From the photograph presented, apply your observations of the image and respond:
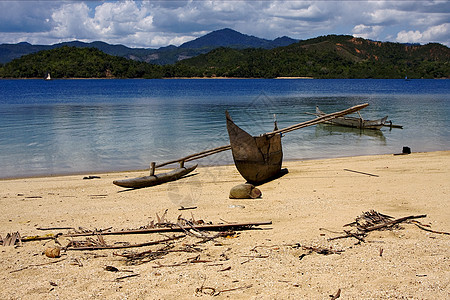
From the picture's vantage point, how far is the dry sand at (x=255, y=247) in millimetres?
4281

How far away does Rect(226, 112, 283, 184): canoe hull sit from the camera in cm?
920

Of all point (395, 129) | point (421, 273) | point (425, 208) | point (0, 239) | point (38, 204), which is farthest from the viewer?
point (395, 129)

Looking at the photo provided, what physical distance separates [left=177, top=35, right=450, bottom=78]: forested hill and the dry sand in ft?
388

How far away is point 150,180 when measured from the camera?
10125 mm

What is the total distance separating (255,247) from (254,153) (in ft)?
14.2

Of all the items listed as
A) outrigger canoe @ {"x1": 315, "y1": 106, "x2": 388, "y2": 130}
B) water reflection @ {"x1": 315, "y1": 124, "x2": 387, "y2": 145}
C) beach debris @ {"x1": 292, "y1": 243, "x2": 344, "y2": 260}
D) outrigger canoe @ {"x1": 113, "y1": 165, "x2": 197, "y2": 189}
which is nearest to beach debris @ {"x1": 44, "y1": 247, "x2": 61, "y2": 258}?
beach debris @ {"x1": 292, "y1": 243, "x2": 344, "y2": 260}

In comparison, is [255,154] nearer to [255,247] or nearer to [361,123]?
[255,247]

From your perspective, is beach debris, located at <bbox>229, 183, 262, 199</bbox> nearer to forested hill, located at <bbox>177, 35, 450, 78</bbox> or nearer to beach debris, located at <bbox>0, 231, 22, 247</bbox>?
beach debris, located at <bbox>0, 231, 22, 247</bbox>

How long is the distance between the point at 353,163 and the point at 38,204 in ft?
29.3

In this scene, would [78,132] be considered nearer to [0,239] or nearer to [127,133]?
[127,133]

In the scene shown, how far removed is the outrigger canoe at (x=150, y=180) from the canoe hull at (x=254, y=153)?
2.09 metres

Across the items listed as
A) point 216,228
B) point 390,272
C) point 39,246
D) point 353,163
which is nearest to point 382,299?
point 390,272

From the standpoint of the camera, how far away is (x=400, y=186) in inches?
343

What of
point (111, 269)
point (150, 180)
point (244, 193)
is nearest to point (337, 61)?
point (150, 180)
